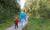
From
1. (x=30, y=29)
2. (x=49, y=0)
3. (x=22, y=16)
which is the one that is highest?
(x=49, y=0)

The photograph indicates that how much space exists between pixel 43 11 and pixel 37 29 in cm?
345

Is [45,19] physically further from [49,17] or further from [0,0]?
[0,0]

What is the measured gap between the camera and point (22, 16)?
10164 mm

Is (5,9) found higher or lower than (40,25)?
higher

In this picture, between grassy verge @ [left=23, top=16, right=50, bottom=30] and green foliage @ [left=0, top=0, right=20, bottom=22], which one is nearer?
grassy verge @ [left=23, top=16, right=50, bottom=30]

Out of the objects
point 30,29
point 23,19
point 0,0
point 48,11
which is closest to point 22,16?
point 23,19

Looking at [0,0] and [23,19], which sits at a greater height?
[0,0]

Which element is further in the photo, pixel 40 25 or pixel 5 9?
pixel 5 9

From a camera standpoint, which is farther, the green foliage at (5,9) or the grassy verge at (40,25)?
the green foliage at (5,9)

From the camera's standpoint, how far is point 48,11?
1072 centimetres

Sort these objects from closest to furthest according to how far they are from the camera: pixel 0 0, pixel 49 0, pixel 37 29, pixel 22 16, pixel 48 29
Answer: pixel 48 29 → pixel 37 29 → pixel 22 16 → pixel 49 0 → pixel 0 0

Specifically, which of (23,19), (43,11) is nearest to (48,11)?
(43,11)

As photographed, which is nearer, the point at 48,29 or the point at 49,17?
the point at 48,29

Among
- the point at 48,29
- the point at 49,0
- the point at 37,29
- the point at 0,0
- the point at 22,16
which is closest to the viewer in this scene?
the point at 48,29
